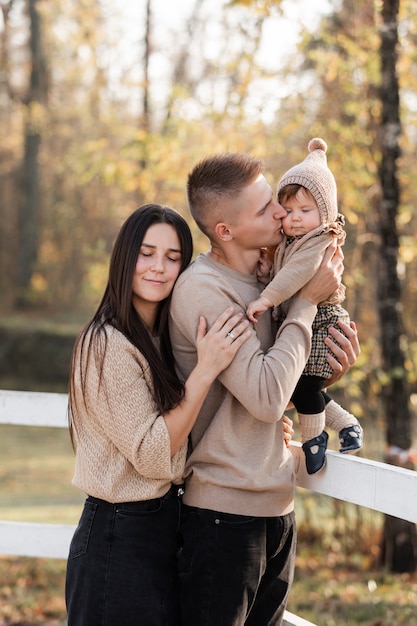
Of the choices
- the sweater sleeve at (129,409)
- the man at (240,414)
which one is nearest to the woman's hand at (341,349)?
the man at (240,414)

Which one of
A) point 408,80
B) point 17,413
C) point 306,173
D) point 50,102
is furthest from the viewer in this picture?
point 50,102

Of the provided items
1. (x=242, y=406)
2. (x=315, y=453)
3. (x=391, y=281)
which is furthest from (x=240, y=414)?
(x=391, y=281)

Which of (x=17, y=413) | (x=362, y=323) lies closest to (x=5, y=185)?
(x=362, y=323)

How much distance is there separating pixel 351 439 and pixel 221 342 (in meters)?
0.63

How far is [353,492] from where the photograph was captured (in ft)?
8.55

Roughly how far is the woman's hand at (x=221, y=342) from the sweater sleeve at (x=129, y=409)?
18 cm

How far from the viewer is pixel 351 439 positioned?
275 centimetres

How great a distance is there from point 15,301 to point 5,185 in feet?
10.6

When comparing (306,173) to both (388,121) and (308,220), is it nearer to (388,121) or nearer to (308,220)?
(308,220)

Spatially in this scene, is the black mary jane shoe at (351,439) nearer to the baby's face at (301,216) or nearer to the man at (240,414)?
the man at (240,414)

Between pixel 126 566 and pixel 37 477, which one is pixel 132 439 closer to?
pixel 126 566

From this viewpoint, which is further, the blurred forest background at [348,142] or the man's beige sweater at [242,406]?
the blurred forest background at [348,142]

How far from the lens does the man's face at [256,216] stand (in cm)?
260

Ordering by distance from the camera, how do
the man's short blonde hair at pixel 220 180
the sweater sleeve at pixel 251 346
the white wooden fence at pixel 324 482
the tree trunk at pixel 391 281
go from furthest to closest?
the tree trunk at pixel 391 281
the man's short blonde hair at pixel 220 180
the white wooden fence at pixel 324 482
the sweater sleeve at pixel 251 346
